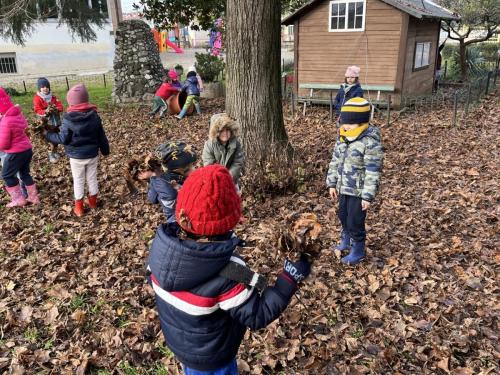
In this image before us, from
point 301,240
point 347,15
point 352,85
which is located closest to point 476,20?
point 347,15

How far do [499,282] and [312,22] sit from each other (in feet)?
39.1

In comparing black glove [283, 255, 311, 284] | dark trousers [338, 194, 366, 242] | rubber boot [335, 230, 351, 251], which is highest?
black glove [283, 255, 311, 284]

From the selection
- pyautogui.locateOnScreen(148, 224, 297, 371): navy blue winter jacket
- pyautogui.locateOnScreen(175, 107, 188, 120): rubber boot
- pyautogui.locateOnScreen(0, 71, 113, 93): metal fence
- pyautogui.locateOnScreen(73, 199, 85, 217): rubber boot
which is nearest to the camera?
pyautogui.locateOnScreen(148, 224, 297, 371): navy blue winter jacket

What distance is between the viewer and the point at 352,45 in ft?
44.8

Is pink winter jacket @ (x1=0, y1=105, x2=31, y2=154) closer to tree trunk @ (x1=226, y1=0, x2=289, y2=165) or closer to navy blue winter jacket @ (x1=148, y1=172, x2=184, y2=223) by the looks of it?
tree trunk @ (x1=226, y1=0, x2=289, y2=165)

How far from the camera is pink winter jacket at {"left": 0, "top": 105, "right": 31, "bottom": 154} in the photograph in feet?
20.8

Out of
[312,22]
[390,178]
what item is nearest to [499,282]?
[390,178]

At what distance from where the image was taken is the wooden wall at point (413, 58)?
13.5m

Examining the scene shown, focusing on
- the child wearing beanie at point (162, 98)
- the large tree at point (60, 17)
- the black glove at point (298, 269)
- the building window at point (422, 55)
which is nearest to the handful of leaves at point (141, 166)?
the black glove at point (298, 269)

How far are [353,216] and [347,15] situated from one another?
11011 mm

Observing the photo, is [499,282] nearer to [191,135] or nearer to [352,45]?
[191,135]

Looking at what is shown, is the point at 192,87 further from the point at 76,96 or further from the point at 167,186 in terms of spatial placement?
the point at 167,186

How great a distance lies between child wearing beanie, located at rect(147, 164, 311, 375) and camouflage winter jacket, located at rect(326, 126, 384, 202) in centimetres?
220

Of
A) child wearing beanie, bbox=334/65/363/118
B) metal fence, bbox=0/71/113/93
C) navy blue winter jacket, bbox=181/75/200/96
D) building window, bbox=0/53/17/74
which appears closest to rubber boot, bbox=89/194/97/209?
child wearing beanie, bbox=334/65/363/118
